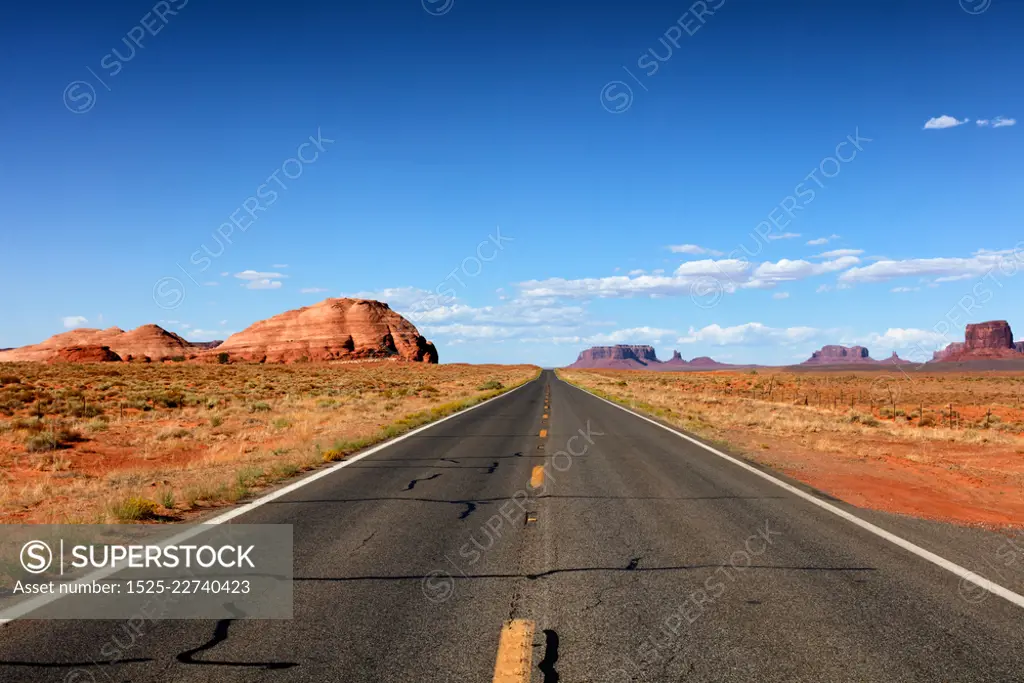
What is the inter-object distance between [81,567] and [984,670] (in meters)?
6.84

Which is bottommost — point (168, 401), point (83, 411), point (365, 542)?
point (365, 542)

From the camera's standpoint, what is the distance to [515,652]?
13.3ft

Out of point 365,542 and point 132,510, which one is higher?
point 132,510

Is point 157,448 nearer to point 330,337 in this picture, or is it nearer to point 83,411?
point 83,411

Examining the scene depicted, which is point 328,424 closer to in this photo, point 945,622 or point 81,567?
point 81,567

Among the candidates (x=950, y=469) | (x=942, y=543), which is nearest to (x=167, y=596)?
(x=942, y=543)

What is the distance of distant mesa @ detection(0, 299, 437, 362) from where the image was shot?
16312 cm

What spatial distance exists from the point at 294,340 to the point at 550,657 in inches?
6868

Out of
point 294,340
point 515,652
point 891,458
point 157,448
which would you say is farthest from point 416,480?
point 294,340

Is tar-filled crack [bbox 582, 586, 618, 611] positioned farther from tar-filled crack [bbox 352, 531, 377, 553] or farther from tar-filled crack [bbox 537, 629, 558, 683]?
Answer: tar-filled crack [bbox 352, 531, 377, 553]

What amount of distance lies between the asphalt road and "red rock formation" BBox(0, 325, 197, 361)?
172 m

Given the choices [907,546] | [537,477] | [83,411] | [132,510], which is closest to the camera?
[907,546]

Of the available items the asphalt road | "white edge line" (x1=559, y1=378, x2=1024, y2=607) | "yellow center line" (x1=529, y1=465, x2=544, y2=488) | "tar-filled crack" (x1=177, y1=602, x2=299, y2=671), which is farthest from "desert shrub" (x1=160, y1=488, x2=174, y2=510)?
"white edge line" (x1=559, y1=378, x2=1024, y2=607)

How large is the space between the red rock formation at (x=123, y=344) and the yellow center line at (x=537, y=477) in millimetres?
168952
